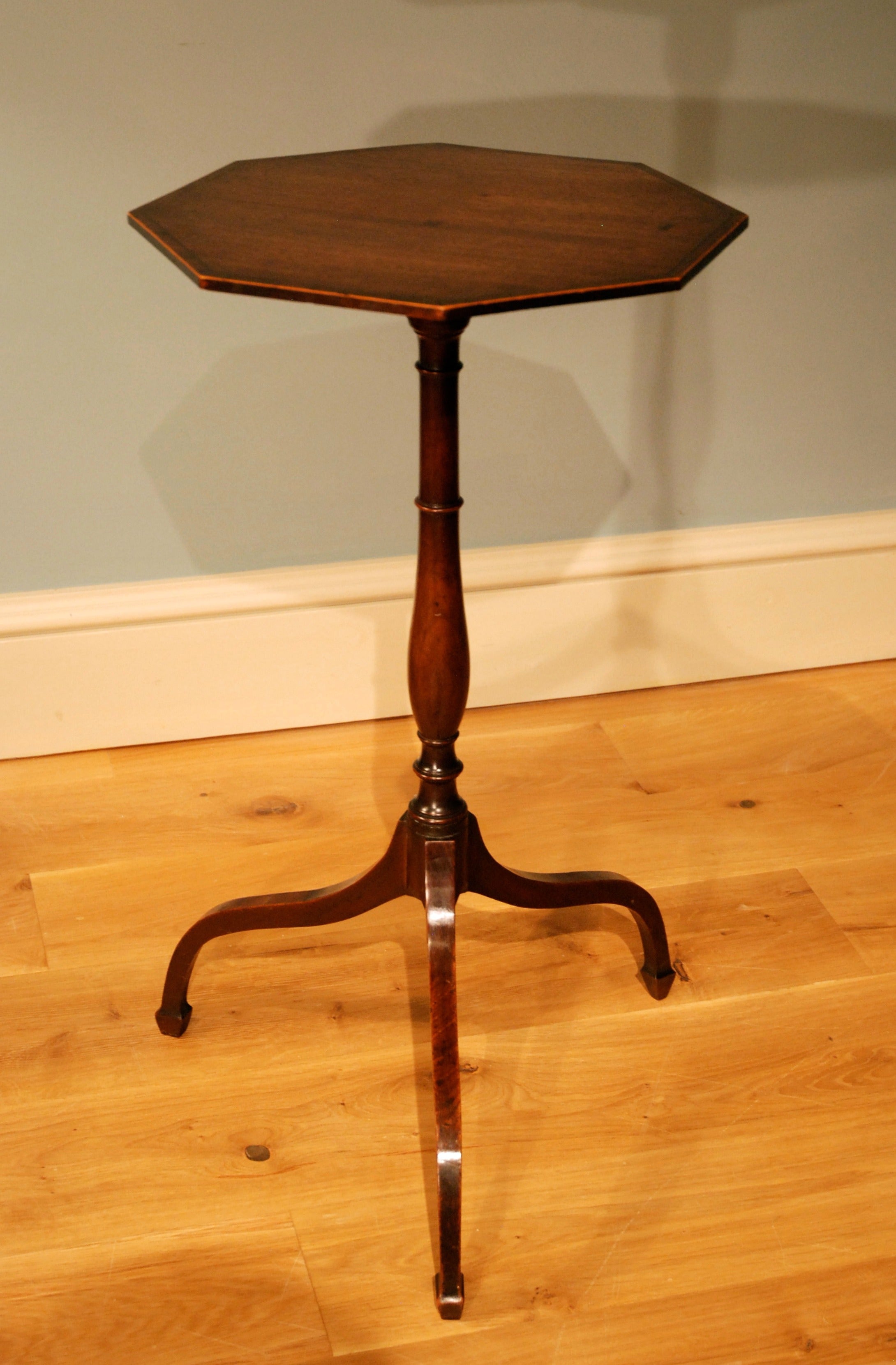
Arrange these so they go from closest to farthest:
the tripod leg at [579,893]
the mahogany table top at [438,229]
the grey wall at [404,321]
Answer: the mahogany table top at [438,229]
the tripod leg at [579,893]
the grey wall at [404,321]

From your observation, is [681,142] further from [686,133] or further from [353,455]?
[353,455]

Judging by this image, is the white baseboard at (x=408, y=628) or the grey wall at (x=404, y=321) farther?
the white baseboard at (x=408, y=628)

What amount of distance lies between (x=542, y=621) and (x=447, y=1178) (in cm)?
92

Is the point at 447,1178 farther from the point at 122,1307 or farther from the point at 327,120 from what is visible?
the point at 327,120

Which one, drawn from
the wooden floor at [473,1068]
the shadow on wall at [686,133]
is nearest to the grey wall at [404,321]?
the shadow on wall at [686,133]

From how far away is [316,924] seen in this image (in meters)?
1.31

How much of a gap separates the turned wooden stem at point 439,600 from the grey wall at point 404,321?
0.59 metres

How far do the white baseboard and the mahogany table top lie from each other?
667 mm

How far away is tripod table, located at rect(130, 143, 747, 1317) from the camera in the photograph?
0.88 m

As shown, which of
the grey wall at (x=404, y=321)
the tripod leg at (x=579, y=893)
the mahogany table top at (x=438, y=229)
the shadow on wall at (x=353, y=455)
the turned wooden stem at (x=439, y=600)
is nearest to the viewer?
the mahogany table top at (x=438, y=229)

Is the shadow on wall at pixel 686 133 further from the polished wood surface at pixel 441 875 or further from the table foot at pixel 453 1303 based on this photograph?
the table foot at pixel 453 1303

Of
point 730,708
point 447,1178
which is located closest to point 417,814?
point 447,1178

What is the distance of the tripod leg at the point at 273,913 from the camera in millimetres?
1261

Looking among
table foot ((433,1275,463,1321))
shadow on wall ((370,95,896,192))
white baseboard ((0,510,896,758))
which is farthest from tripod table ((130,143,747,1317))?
white baseboard ((0,510,896,758))
